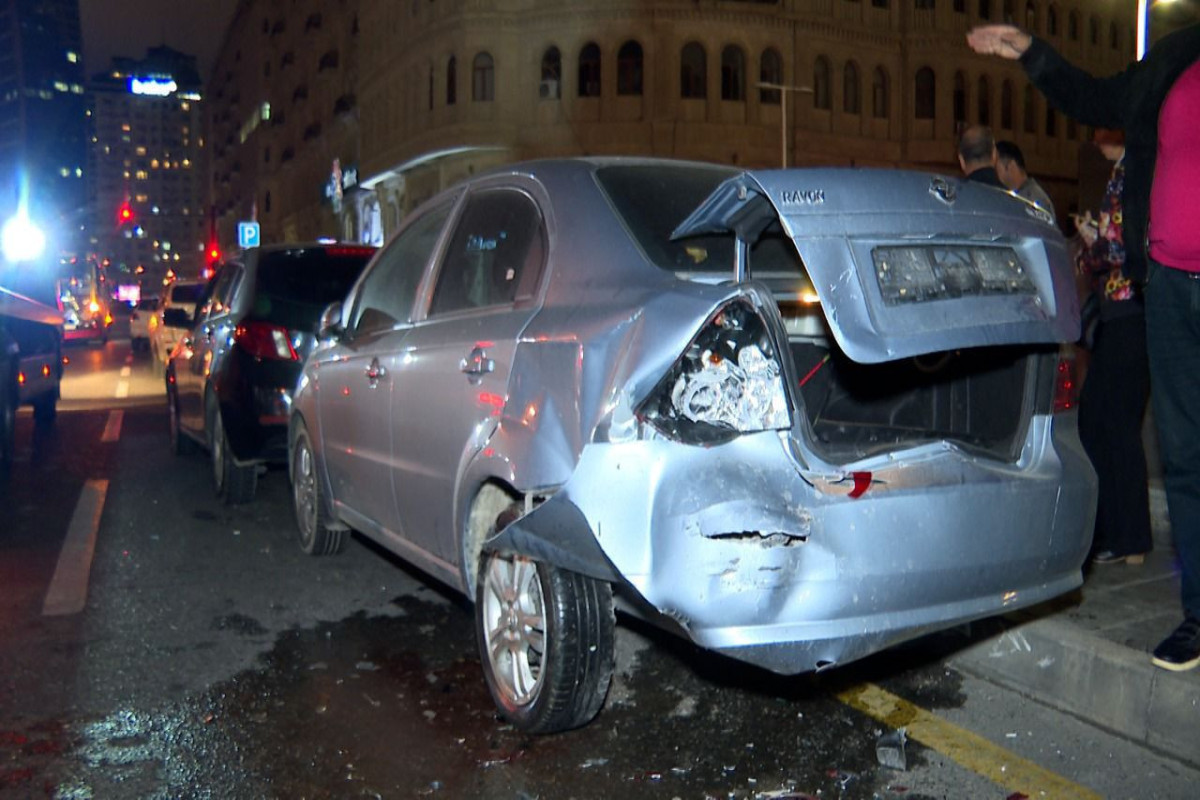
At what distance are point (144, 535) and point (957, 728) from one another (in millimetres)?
5148

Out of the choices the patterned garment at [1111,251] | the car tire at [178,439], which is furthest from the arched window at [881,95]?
the patterned garment at [1111,251]

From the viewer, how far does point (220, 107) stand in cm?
10850

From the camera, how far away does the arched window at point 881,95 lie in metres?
48.1

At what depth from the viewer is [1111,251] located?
207 inches

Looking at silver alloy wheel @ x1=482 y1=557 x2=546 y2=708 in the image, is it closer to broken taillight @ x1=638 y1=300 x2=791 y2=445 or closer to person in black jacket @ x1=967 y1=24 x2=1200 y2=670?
broken taillight @ x1=638 y1=300 x2=791 y2=445

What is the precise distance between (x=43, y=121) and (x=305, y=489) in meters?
64.9

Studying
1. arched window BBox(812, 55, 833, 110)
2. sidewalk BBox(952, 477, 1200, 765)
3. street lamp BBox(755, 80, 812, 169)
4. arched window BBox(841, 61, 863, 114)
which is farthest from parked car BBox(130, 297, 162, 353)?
sidewalk BBox(952, 477, 1200, 765)

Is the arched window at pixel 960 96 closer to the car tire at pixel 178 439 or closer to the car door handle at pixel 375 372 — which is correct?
the car tire at pixel 178 439

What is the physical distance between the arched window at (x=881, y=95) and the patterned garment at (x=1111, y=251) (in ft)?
147

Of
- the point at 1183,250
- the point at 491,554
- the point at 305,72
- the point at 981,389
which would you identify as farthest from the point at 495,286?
the point at 305,72


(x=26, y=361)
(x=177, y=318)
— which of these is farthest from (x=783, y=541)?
(x=26, y=361)

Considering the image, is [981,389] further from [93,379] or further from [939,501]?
A: [93,379]

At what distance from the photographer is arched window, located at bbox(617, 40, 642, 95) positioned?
4406cm

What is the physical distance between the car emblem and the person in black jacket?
0.91 meters
